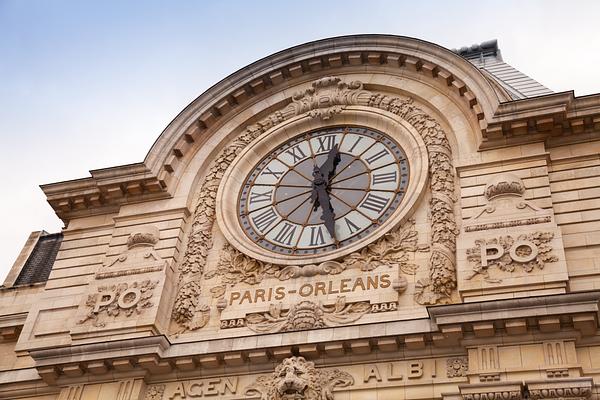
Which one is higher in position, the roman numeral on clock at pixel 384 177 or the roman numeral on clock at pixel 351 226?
the roman numeral on clock at pixel 384 177

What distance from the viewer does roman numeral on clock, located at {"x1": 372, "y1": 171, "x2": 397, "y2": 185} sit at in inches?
667

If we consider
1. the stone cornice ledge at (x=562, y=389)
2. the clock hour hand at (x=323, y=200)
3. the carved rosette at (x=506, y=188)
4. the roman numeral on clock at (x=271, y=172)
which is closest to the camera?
the stone cornice ledge at (x=562, y=389)

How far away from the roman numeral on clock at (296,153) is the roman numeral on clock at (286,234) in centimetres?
194

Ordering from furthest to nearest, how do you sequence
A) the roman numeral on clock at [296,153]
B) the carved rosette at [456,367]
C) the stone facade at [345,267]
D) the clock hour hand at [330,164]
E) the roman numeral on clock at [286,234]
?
the roman numeral on clock at [296,153], the clock hour hand at [330,164], the roman numeral on clock at [286,234], the stone facade at [345,267], the carved rosette at [456,367]

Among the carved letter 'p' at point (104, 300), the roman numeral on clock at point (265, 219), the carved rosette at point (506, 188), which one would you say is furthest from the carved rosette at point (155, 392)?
the carved rosette at point (506, 188)

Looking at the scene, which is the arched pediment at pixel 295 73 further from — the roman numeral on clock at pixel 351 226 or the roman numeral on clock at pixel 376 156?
the roman numeral on clock at pixel 351 226

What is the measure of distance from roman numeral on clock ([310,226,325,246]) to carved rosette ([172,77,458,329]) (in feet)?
3.43

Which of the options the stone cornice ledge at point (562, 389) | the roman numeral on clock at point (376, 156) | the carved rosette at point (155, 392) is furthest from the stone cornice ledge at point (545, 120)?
the carved rosette at point (155, 392)

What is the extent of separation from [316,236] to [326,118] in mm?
3207

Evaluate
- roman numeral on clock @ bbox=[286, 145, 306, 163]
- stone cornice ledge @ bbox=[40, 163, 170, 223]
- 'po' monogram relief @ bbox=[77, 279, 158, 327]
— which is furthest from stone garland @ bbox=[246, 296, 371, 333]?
stone cornice ledge @ bbox=[40, 163, 170, 223]

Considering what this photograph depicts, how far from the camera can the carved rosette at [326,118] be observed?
1455 cm

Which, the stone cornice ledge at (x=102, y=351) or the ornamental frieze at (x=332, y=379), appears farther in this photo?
the stone cornice ledge at (x=102, y=351)

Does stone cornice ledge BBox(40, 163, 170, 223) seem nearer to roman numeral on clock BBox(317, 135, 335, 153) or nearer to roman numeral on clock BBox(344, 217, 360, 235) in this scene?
roman numeral on clock BBox(317, 135, 335, 153)

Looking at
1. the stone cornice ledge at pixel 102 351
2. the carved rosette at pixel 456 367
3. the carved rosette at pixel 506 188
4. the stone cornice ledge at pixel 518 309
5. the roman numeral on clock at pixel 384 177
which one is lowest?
the carved rosette at pixel 456 367
